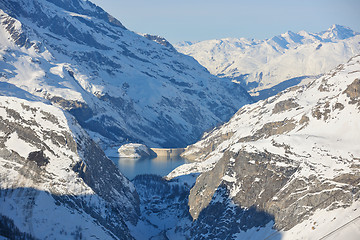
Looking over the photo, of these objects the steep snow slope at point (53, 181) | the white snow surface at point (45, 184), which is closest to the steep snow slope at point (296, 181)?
the steep snow slope at point (53, 181)

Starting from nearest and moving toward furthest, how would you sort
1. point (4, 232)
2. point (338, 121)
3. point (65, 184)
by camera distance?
point (4, 232) < point (65, 184) < point (338, 121)

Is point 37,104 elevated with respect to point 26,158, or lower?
elevated

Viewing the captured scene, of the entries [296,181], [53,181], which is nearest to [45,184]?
[53,181]

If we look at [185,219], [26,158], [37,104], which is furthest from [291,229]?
[37,104]

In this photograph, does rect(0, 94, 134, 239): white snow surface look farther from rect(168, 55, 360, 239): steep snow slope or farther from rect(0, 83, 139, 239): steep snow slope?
rect(168, 55, 360, 239): steep snow slope

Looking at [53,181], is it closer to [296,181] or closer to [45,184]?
[45,184]

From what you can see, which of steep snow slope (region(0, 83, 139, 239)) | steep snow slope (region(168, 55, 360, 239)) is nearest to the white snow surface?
steep snow slope (region(0, 83, 139, 239))

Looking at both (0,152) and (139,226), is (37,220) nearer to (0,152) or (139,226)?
(0,152)

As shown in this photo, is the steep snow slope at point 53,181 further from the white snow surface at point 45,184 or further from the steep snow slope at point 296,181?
the steep snow slope at point 296,181
